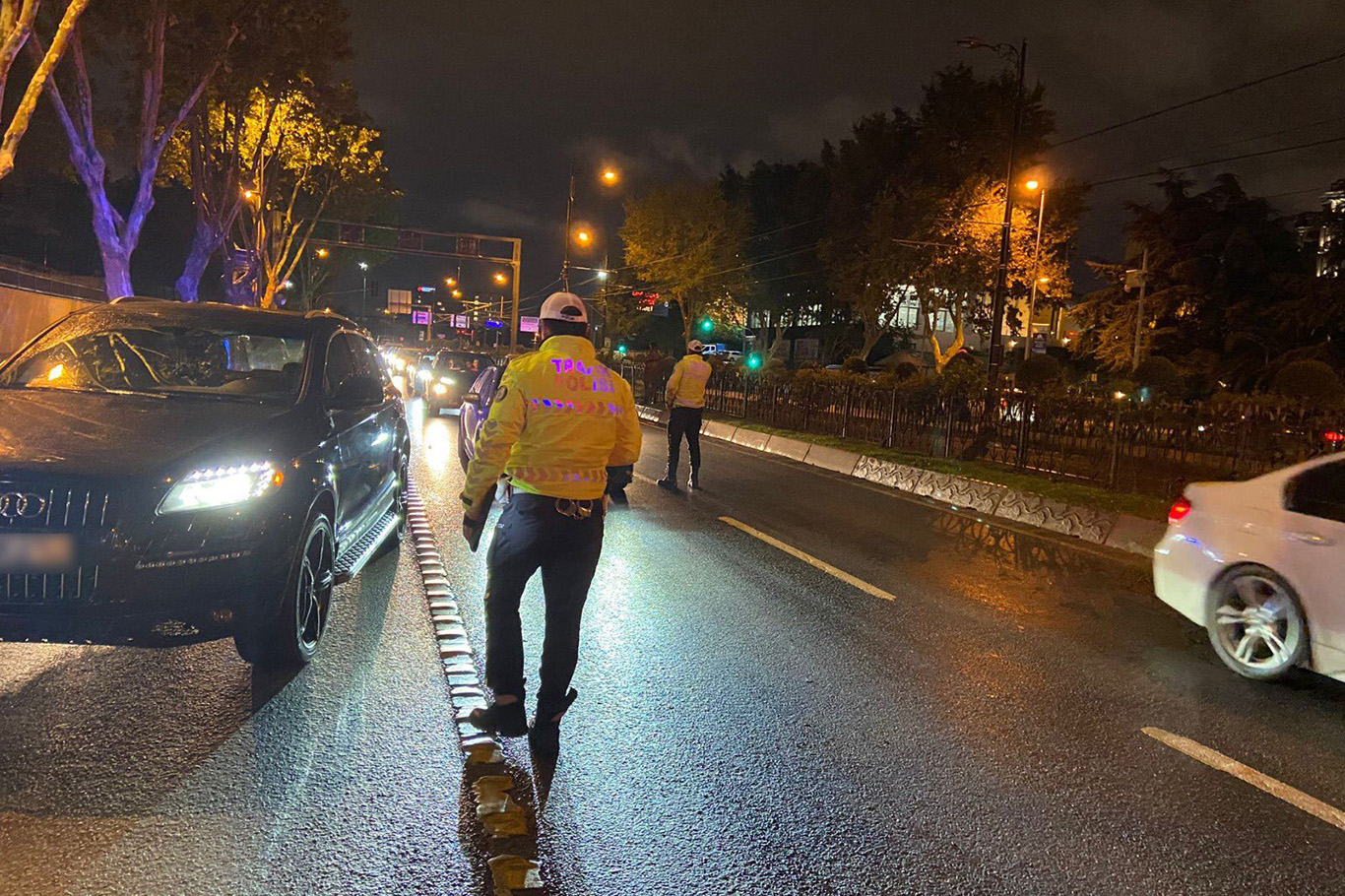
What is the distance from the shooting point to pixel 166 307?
6195mm

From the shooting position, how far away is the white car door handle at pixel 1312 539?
5.18 m

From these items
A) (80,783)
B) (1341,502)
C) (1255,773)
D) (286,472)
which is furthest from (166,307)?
(1341,502)

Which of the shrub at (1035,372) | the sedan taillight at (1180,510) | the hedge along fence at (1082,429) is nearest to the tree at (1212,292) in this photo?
the shrub at (1035,372)

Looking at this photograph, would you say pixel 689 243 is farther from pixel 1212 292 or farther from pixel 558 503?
pixel 558 503

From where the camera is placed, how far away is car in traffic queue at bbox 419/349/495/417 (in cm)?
2328

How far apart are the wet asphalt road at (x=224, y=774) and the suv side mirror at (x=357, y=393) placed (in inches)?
59.4

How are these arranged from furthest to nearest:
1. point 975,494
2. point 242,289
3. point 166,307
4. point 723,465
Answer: point 242,289 → point 723,465 → point 975,494 → point 166,307

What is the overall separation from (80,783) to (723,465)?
1315cm

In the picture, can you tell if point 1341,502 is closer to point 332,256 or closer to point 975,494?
point 975,494

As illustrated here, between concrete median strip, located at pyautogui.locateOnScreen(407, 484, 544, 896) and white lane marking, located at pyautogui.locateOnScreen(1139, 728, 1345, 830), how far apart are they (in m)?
3.17

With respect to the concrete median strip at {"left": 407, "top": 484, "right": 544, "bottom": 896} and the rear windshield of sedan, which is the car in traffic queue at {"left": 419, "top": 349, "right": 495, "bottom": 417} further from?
the concrete median strip at {"left": 407, "top": 484, "right": 544, "bottom": 896}

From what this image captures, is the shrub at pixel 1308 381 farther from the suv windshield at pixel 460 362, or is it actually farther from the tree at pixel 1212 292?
the suv windshield at pixel 460 362

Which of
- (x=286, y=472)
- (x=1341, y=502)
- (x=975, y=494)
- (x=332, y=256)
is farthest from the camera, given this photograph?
(x=332, y=256)

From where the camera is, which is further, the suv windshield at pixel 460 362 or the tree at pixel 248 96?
the suv windshield at pixel 460 362
